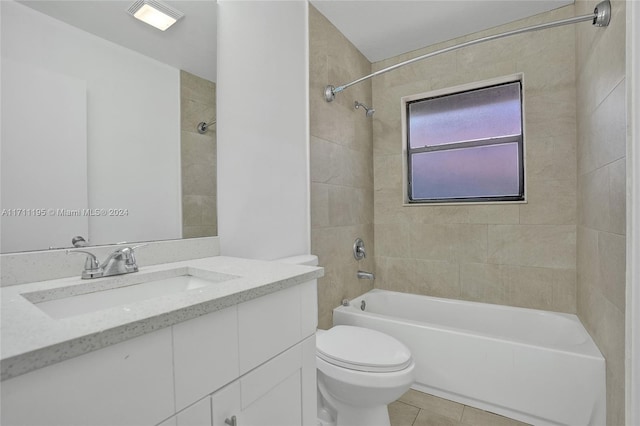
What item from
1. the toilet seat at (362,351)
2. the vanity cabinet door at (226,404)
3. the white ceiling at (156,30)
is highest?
the white ceiling at (156,30)

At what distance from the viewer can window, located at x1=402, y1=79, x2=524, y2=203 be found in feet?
7.42

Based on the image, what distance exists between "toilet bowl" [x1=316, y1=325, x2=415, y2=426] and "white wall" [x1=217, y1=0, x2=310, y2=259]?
22.9 inches

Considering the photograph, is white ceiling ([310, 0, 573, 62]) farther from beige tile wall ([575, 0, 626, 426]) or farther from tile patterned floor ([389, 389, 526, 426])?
tile patterned floor ([389, 389, 526, 426])

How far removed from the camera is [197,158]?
136 centimetres

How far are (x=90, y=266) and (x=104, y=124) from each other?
0.50 metres

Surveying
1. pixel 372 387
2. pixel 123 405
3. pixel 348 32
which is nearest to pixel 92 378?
pixel 123 405

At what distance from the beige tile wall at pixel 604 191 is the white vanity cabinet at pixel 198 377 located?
1254mm

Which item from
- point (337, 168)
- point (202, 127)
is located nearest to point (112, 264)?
point (202, 127)

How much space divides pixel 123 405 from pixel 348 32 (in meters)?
2.50

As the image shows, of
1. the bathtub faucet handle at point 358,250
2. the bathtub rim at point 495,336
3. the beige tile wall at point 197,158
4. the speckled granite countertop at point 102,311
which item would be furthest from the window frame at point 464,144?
the speckled granite countertop at point 102,311

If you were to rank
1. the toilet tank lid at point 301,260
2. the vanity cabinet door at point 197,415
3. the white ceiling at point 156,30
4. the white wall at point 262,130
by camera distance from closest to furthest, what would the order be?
the vanity cabinet door at point 197,415 → the white ceiling at point 156,30 → the white wall at point 262,130 → the toilet tank lid at point 301,260

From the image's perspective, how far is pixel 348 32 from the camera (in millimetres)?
2248

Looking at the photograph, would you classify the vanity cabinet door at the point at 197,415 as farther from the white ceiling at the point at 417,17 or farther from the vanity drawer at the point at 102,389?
the white ceiling at the point at 417,17

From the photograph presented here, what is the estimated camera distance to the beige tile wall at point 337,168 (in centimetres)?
196
